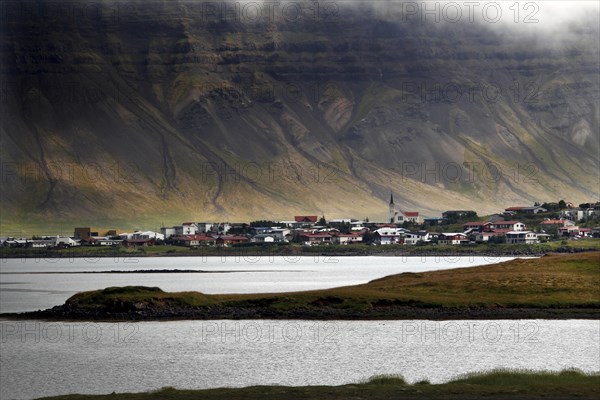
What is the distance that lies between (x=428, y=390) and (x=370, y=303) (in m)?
47.6

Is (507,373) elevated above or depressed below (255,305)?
below

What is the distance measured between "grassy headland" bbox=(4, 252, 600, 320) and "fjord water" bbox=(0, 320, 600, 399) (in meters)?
3.58

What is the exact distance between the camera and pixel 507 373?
54938 millimetres

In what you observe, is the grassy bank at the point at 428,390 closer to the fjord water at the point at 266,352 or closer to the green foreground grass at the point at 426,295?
the fjord water at the point at 266,352

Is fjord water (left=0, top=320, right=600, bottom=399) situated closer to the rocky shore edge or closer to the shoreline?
the shoreline

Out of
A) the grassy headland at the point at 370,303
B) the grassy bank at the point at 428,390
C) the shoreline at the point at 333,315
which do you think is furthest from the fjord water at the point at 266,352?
the grassy bank at the point at 428,390

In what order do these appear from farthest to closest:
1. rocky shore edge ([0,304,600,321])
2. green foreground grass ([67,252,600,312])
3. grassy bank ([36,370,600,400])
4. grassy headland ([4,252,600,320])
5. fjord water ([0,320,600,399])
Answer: green foreground grass ([67,252,600,312]), grassy headland ([4,252,600,320]), rocky shore edge ([0,304,600,321]), fjord water ([0,320,600,399]), grassy bank ([36,370,600,400])

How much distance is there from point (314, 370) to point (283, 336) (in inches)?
659

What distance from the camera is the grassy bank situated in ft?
161

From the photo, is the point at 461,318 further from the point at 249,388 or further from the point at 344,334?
the point at 249,388

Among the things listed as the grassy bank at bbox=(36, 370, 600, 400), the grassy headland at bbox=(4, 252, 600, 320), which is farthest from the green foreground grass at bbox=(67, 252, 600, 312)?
the grassy bank at bbox=(36, 370, 600, 400)

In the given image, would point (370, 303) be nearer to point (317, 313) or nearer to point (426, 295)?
point (317, 313)

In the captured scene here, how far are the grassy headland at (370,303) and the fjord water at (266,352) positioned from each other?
358cm


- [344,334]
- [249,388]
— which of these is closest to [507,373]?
[249,388]
